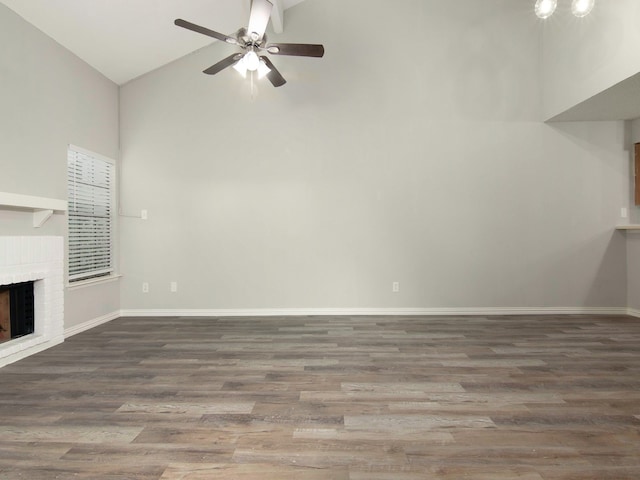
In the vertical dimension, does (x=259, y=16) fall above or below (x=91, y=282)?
above

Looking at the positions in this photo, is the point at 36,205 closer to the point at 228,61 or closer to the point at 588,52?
the point at 228,61

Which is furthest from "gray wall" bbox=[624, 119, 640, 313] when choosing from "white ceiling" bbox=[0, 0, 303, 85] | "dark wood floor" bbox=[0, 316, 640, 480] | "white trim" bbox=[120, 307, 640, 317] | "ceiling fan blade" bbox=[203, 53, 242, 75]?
"ceiling fan blade" bbox=[203, 53, 242, 75]

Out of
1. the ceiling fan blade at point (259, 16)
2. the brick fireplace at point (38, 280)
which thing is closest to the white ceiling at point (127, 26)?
the ceiling fan blade at point (259, 16)

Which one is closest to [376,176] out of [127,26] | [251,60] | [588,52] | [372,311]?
[372,311]

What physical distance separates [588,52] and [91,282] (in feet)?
19.4

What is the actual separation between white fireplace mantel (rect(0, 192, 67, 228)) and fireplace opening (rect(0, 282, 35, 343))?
1.93 feet

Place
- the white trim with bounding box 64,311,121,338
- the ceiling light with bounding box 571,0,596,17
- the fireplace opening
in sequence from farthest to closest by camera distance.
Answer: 1. the white trim with bounding box 64,311,121,338
2. the ceiling light with bounding box 571,0,596,17
3. the fireplace opening

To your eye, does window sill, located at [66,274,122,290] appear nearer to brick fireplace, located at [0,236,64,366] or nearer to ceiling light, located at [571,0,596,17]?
brick fireplace, located at [0,236,64,366]

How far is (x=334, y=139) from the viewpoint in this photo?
15.1ft

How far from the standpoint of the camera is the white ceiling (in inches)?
126

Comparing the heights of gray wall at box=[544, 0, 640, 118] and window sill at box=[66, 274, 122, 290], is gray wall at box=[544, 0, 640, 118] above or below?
above

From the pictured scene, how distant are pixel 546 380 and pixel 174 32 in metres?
4.81

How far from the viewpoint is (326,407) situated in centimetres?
217

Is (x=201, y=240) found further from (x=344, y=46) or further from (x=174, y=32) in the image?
(x=344, y=46)
